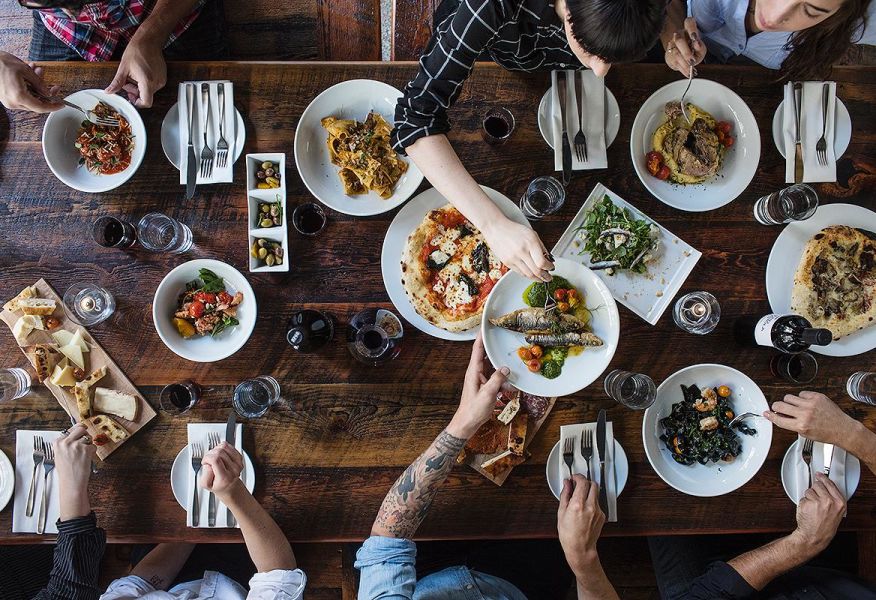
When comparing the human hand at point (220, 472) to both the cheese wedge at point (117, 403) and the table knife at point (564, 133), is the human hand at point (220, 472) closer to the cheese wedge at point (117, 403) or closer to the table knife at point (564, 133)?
the cheese wedge at point (117, 403)

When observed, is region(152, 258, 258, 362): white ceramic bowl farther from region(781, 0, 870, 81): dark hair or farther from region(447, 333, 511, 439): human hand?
region(781, 0, 870, 81): dark hair

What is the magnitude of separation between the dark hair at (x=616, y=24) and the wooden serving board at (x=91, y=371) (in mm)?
2008

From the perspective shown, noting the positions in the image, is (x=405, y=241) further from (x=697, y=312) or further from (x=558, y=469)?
(x=697, y=312)

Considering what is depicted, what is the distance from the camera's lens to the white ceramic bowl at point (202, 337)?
2203mm

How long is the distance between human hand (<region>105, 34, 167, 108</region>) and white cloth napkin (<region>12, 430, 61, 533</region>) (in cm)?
133

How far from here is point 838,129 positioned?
2326 millimetres

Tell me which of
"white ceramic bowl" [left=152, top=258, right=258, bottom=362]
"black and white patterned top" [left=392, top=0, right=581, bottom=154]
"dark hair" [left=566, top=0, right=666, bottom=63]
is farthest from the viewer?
"white ceramic bowl" [left=152, top=258, right=258, bottom=362]

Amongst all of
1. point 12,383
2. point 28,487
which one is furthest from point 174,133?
point 28,487

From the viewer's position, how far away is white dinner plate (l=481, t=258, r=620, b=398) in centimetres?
218

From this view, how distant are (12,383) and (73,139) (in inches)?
37.9

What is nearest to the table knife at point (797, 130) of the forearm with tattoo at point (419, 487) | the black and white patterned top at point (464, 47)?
the black and white patterned top at point (464, 47)

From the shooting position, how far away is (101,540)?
2.22m

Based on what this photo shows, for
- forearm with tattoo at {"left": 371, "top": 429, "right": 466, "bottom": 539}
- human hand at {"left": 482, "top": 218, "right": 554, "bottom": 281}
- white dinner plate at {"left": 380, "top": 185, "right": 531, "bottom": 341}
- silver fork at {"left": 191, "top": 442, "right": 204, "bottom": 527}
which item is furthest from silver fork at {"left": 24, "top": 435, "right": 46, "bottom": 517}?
human hand at {"left": 482, "top": 218, "right": 554, "bottom": 281}

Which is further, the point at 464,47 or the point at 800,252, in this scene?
the point at 800,252
